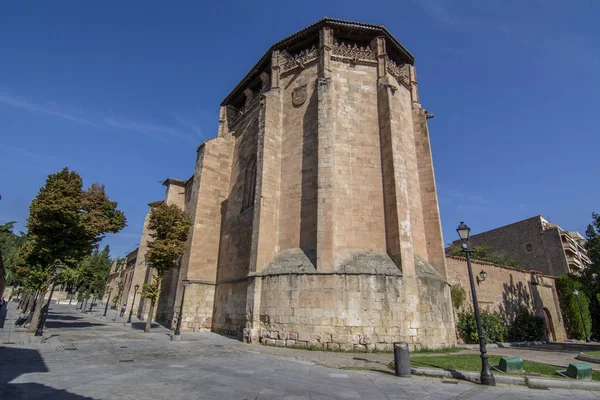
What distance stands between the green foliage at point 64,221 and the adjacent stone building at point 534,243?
41376 millimetres

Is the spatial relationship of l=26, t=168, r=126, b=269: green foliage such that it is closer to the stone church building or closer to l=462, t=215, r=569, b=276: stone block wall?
the stone church building

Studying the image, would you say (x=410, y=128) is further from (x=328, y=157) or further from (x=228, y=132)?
(x=228, y=132)

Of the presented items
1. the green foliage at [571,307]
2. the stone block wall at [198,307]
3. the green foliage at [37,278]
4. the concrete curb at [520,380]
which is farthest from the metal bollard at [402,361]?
the green foliage at [571,307]

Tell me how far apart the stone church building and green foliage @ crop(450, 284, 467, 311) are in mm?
2297

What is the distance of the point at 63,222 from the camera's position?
1380 cm

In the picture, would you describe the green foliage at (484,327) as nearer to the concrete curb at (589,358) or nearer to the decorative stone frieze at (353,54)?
the concrete curb at (589,358)

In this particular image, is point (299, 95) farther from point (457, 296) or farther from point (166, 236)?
point (457, 296)

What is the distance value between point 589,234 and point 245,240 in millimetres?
19788

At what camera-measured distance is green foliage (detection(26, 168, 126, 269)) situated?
13383 millimetres

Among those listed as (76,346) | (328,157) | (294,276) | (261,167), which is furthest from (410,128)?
(76,346)

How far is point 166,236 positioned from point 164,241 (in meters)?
0.47

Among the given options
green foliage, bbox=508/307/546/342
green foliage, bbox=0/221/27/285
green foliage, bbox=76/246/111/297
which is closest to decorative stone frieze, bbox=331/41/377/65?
green foliage, bbox=508/307/546/342

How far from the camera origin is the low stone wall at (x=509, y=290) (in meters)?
17.1

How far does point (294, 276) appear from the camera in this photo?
12.6 metres
